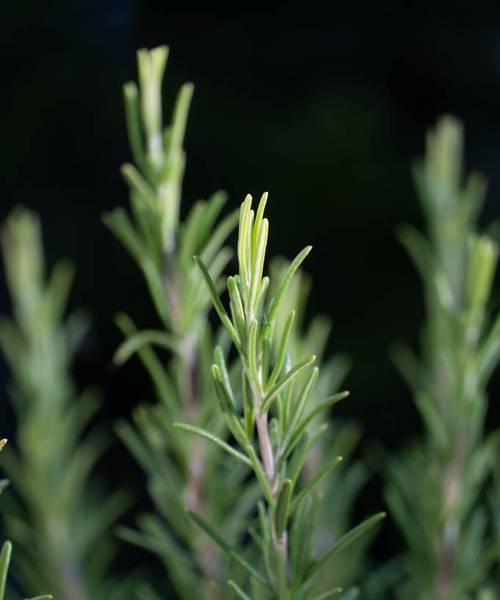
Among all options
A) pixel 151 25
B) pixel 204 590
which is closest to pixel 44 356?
pixel 204 590

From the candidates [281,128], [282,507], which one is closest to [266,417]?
[282,507]

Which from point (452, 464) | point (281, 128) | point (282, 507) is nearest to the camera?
point (282, 507)

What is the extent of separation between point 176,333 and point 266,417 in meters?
0.10

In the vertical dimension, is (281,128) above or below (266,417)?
above

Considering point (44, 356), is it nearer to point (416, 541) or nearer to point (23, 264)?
point (23, 264)

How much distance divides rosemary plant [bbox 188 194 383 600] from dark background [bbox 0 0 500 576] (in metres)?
0.47

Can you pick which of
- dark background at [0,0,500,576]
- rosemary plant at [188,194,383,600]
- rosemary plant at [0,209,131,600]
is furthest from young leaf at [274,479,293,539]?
dark background at [0,0,500,576]

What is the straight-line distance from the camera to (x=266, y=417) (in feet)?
0.72

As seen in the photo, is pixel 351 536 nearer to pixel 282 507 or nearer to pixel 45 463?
pixel 282 507

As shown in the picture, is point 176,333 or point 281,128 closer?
point 176,333

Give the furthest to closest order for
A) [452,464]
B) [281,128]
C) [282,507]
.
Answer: [281,128]
[452,464]
[282,507]

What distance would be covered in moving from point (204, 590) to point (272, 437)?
0.15 meters

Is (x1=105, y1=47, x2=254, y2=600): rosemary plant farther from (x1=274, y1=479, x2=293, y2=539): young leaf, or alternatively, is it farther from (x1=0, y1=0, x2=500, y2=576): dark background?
(x1=0, y1=0, x2=500, y2=576): dark background

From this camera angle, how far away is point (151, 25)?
0.73 meters
